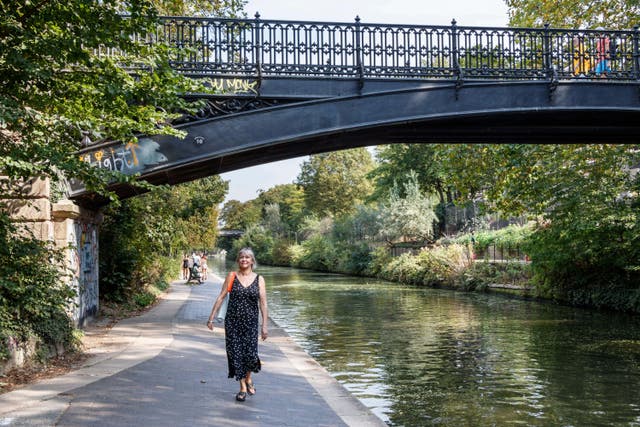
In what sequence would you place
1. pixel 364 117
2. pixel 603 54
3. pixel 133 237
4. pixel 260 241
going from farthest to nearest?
pixel 260 241
pixel 133 237
pixel 603 54
pixel 364 117

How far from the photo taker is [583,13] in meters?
20.2

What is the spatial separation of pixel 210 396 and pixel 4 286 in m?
3.23

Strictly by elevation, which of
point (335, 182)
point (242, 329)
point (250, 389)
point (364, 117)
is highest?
point (335, 182)

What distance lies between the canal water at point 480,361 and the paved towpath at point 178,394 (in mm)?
1007

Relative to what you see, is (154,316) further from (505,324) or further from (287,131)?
(505,324)

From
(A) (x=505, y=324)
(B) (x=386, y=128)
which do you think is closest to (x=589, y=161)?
(A) (x=505, y=324)

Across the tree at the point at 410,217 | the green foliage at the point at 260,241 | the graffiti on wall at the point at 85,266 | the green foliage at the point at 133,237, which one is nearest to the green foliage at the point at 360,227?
the tree at the point at 410,217

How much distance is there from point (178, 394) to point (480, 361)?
648 cm

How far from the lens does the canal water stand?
27.8ft

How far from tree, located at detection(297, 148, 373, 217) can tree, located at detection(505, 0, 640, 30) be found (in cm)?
5987

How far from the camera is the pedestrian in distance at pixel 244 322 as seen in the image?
7590mm

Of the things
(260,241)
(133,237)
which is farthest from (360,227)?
(260,241)

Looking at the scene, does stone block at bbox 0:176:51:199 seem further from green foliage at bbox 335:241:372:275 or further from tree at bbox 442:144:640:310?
green foliage at bbox 335:241:372:275

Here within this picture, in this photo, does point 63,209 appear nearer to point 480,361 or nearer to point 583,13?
point 480,361
